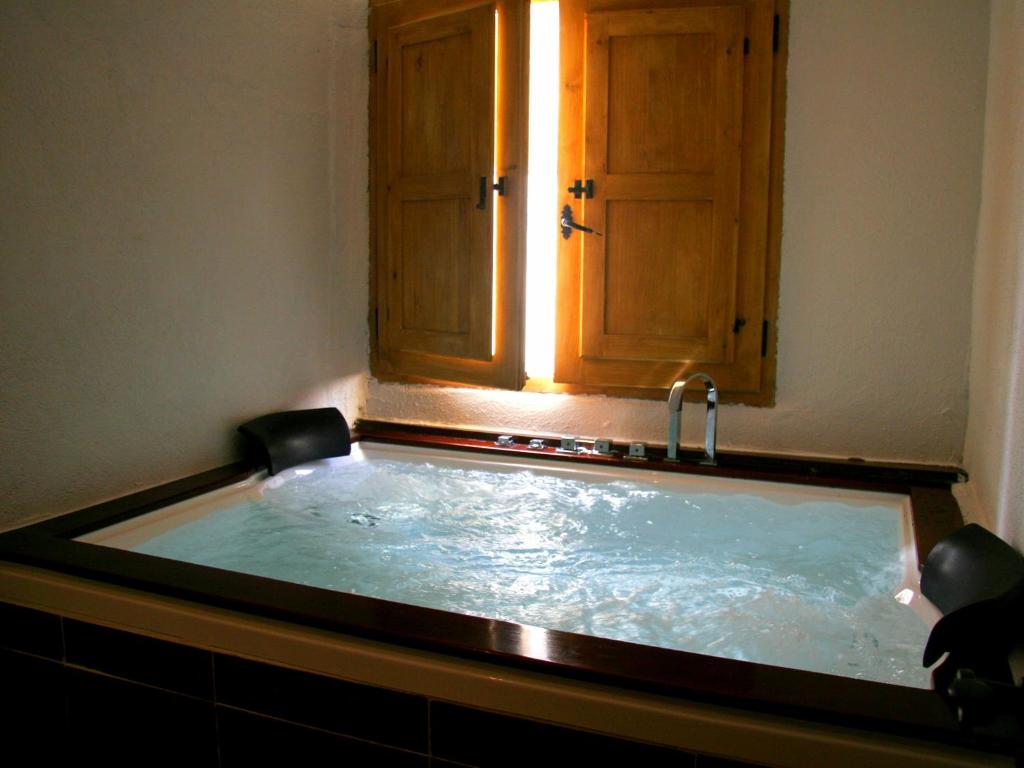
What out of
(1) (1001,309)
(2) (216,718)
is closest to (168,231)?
(2) (216,718)

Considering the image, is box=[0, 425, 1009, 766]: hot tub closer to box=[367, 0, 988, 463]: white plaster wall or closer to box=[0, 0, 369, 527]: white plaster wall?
box=[0, 0, 369, 527]: white plaster wall

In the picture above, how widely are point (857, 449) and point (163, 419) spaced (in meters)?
2.20

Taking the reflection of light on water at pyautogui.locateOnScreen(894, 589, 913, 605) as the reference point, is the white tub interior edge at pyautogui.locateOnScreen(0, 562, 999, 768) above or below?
above

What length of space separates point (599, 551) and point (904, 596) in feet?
2.29

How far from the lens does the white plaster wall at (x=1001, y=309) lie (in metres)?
1.76

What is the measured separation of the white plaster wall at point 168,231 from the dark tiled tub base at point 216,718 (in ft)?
1.77

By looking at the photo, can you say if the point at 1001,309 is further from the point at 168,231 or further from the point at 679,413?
the point at 168,231

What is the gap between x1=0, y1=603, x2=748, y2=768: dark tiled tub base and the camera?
1234mm

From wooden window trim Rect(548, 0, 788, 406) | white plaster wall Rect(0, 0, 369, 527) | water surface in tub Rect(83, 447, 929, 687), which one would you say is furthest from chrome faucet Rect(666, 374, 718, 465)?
white plaster wall Rect(0, 0, 369, 527)

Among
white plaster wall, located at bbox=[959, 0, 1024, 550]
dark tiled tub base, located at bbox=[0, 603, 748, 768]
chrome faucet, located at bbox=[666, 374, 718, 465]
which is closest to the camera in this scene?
dark tiled tub base, located at bbox=[0, 603, 748, 768]

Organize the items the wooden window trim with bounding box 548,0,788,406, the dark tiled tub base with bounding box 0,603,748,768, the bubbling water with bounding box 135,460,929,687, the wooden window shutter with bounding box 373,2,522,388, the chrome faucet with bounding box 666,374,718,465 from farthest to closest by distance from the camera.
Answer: the wooden window shutter with bounding box 373,2,522,388
the wooden window trim with bounding box 548,0,788,406
the chrome faucet with bounding box 666,374,718,465
the bubbling water with bounding box 135,460,929,687
the dark tiled tub base with bounding box 0,603,748,768

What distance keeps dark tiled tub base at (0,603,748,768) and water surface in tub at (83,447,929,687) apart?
0.43 m

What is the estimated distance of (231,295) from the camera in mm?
2748

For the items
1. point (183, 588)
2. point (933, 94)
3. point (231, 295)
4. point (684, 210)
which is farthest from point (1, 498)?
point (933, 94)
